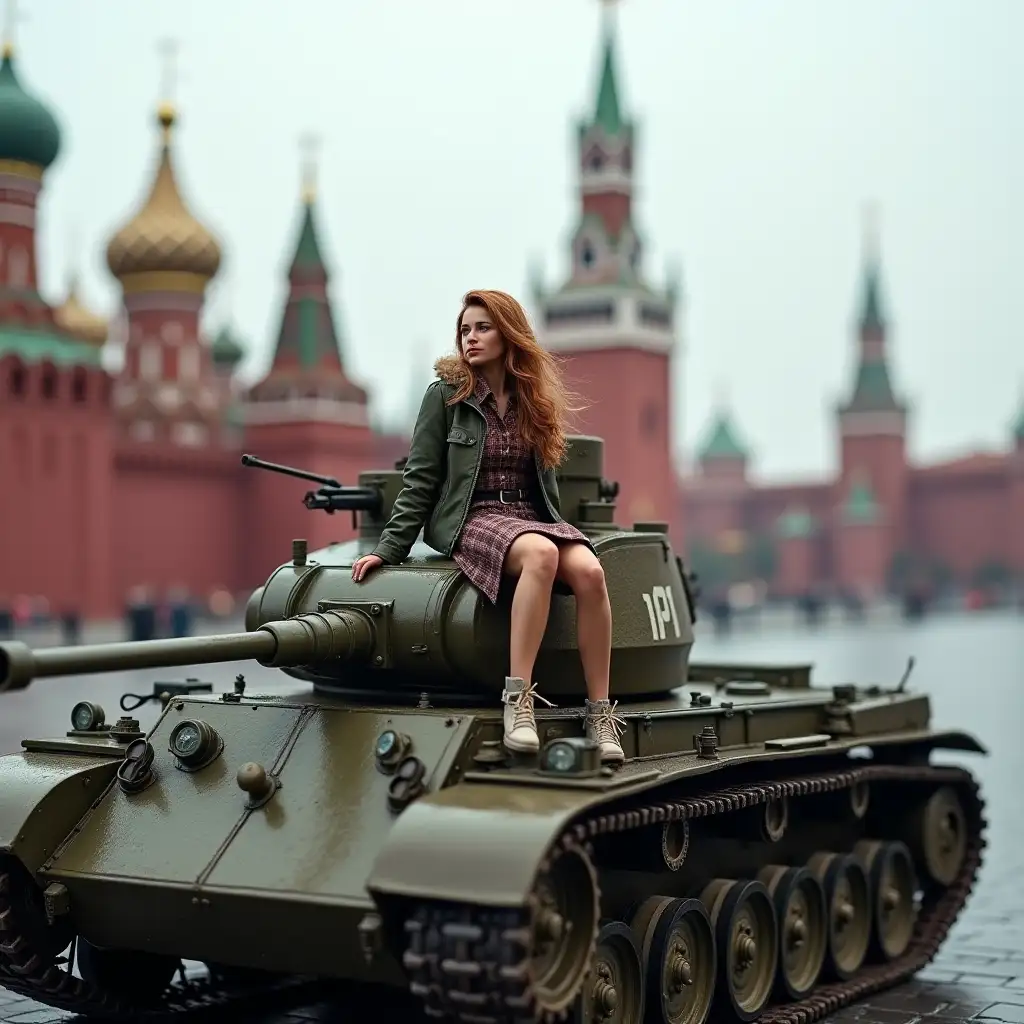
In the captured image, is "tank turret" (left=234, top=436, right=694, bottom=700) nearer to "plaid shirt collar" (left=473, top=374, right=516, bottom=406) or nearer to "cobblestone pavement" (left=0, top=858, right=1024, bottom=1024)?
"plaid shirt collar" (left=473, top=374, right=516, bottom=406)

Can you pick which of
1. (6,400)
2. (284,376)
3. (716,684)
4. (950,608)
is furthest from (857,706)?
(950,608)

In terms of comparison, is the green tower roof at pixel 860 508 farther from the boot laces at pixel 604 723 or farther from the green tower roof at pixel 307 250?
the boot laces at pixel 604 723

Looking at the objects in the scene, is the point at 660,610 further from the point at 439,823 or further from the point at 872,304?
the point at 872,304

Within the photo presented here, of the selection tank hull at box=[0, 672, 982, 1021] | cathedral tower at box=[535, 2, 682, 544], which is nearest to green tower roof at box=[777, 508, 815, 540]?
cathedral tower at box=[535, 2, 682, 544]

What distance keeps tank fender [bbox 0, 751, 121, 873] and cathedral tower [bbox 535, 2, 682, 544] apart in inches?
2031

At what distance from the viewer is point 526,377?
6594 millimetres

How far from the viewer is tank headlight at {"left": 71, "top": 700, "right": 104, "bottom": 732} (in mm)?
7102

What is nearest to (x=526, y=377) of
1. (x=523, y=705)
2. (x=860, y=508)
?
(x=523, y=705)

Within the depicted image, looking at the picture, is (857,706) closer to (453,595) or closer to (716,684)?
(716,684)

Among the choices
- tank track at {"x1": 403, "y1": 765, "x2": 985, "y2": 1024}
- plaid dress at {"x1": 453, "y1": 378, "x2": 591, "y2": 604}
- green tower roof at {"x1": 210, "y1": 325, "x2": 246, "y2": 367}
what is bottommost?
tank track at {"x1": 403, "y1": 765, "x2": 985, "y2": 1024}

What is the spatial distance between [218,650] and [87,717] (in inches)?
53.5

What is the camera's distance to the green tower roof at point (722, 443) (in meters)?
92.3

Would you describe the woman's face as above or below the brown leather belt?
above

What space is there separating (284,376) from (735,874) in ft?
125
